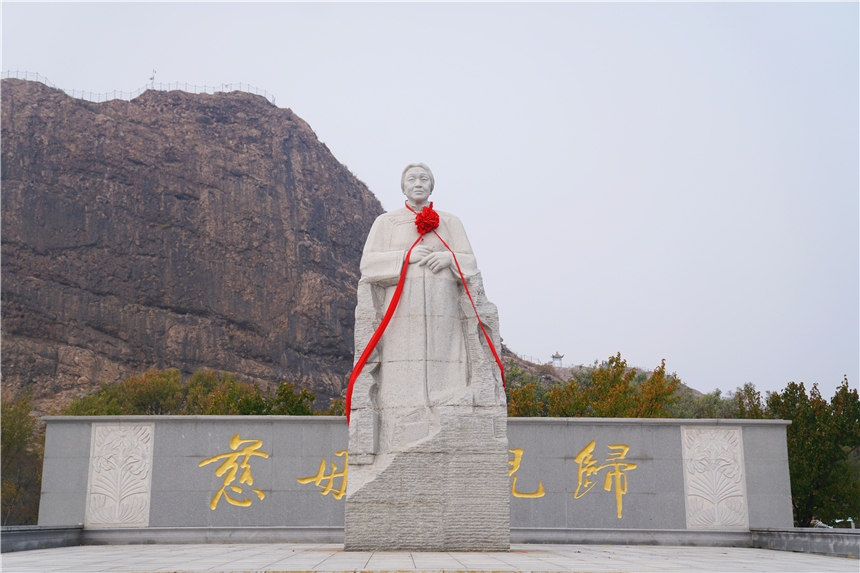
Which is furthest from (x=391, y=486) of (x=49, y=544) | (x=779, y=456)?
(x=779, y=456)

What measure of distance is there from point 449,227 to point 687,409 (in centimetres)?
2972

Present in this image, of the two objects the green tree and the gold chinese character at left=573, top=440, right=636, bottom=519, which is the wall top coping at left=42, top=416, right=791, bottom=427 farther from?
the green tree

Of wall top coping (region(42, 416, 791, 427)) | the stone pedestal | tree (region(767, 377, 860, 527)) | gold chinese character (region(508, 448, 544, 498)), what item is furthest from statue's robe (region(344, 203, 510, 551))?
tree (region(767, 377, 860, 527))

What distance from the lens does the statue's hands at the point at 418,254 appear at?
7.50m

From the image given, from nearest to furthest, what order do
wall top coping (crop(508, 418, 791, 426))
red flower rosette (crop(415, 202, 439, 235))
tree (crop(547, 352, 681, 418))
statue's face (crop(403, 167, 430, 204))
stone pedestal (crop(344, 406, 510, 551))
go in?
stone pedestal (crop(344, 406, 510, 551)) → red flower rosette (crop(415, 202, 439, 235)) → statue's face (crop(403, 167, 430, 204)) → wall top coping (crop(508, 418, 791, 426)) → tree (crop(547, 352, 681, 418))

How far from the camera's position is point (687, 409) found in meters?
33.8

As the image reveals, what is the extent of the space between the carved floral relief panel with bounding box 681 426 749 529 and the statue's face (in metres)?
5.98

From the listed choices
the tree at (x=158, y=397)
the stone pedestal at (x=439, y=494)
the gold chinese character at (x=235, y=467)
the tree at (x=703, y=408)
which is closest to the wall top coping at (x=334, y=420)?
the gold chinese character at (x=235, y=467)

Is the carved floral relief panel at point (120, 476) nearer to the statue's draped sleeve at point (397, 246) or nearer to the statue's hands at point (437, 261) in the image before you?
the statue's draped sleeve at point (397, 246)

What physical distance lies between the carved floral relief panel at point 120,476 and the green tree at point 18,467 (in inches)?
749

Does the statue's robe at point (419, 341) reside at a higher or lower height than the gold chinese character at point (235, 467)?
higher

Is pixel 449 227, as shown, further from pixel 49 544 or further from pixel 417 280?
pixel 49 544

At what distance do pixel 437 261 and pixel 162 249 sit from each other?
44113 mm

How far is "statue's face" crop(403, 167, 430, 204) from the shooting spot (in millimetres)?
7895
